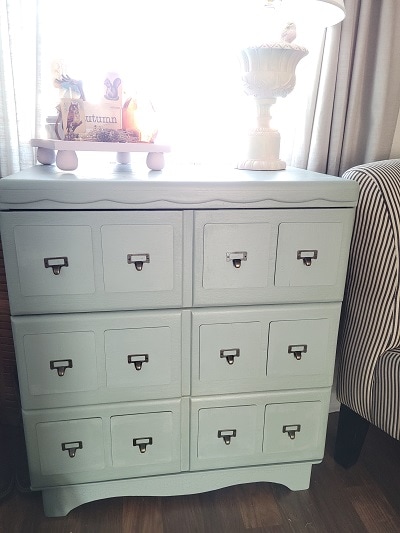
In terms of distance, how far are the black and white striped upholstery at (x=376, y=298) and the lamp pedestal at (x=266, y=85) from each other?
24 centimetres

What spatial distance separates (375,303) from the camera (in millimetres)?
1162

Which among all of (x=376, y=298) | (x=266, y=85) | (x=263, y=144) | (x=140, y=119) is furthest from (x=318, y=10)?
(x=376, y=298)

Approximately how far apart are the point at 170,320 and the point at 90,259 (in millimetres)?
239

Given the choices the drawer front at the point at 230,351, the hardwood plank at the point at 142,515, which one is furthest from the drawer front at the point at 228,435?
the hardwood plank at the point at 142,515

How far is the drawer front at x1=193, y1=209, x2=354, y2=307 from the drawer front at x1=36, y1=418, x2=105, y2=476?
42 centimetres

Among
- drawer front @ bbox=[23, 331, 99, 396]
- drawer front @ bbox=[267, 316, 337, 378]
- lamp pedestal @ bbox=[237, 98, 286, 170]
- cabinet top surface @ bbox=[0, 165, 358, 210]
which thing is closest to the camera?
cabinet top surface @ bbox=[0, 165, 358, 210]

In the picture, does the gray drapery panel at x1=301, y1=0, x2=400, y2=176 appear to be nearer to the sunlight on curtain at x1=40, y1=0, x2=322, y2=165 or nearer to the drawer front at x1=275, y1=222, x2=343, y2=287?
the sunlight on curtain at x1=40, y1=0, x2=322, y2=165

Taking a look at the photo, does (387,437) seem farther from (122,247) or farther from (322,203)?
(122,247)

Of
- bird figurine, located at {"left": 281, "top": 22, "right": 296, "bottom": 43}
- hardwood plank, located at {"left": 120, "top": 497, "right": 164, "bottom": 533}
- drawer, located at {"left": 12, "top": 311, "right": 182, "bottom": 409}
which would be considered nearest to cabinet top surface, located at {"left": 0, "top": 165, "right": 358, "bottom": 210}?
drawer, located at {"left": 12, "top": 311, "right": 182, "bottom": 409}

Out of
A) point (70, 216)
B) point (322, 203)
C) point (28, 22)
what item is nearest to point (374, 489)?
point (322, 203)

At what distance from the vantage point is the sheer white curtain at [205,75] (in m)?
1.27

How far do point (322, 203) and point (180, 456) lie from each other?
0.75 m

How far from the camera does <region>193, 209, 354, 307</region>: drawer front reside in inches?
40.6

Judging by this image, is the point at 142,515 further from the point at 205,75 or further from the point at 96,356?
the point at 205,75
